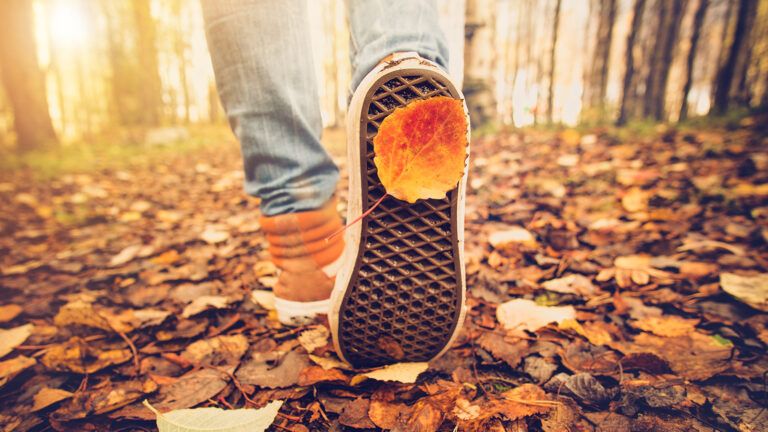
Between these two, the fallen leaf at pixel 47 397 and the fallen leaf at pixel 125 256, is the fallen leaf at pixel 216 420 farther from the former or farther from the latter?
the fallen leaf at pixel 125 256

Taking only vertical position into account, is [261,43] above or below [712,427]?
above

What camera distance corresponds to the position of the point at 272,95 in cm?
86

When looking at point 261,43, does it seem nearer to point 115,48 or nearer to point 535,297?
point 535,297

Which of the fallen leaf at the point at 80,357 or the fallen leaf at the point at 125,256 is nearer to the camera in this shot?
the fallen leaf at the point at 80,357

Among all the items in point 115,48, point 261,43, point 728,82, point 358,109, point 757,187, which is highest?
point 115,48

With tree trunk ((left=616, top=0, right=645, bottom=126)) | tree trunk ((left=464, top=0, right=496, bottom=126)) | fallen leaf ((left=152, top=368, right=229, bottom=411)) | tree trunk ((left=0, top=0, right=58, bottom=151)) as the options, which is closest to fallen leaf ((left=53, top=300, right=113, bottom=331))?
fallen leaf ((left=152, top=368, right=229, bottom=411))

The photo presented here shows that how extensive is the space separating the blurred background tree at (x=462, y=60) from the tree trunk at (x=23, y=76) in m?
0.02

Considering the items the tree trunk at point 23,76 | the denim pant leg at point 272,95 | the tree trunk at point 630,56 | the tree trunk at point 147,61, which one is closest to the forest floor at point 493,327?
the denim pant leg at point 272,95

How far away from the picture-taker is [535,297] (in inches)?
44.9

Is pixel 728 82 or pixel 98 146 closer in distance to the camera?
pixel 728 82

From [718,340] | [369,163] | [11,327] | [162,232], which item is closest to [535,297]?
[718,340]

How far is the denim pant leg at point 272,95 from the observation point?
2.72 feet

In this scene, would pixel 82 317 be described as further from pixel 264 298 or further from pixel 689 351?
pixel 689 351

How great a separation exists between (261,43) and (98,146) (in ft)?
28.5
